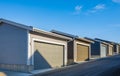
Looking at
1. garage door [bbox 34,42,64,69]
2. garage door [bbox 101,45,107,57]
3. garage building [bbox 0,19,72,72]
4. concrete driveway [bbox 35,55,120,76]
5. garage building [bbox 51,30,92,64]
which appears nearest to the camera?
concrete driveway [bbox 35,55,120,76]

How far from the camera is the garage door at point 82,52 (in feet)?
93.5

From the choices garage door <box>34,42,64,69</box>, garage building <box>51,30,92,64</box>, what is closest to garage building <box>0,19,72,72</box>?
garage door <box>34,42,64,69</box>

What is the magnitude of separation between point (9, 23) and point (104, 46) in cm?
2968

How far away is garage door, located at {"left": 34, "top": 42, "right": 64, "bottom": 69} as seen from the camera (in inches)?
729

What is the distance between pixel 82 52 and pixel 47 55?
10.9 meters

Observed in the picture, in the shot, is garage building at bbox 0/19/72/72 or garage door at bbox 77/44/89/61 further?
garage door at bbox 77/44/89/61

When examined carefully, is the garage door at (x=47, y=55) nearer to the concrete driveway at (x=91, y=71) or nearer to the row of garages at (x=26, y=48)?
the row of garages at (x=26, y=48)

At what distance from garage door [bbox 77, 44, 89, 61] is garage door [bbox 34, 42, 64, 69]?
5463 millimetres

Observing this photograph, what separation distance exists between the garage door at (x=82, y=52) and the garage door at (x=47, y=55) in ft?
17.9

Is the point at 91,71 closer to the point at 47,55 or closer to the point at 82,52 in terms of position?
the point at 47,55

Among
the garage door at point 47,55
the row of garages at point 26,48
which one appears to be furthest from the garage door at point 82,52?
the row of garages at point 26,48

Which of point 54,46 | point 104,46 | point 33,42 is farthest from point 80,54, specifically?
point 104,46

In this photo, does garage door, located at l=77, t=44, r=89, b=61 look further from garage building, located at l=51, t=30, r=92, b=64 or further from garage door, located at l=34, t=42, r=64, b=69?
garage door, located at l=34, t=42, r=64, b=69

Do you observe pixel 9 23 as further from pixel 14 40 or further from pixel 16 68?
pixel 16 68
